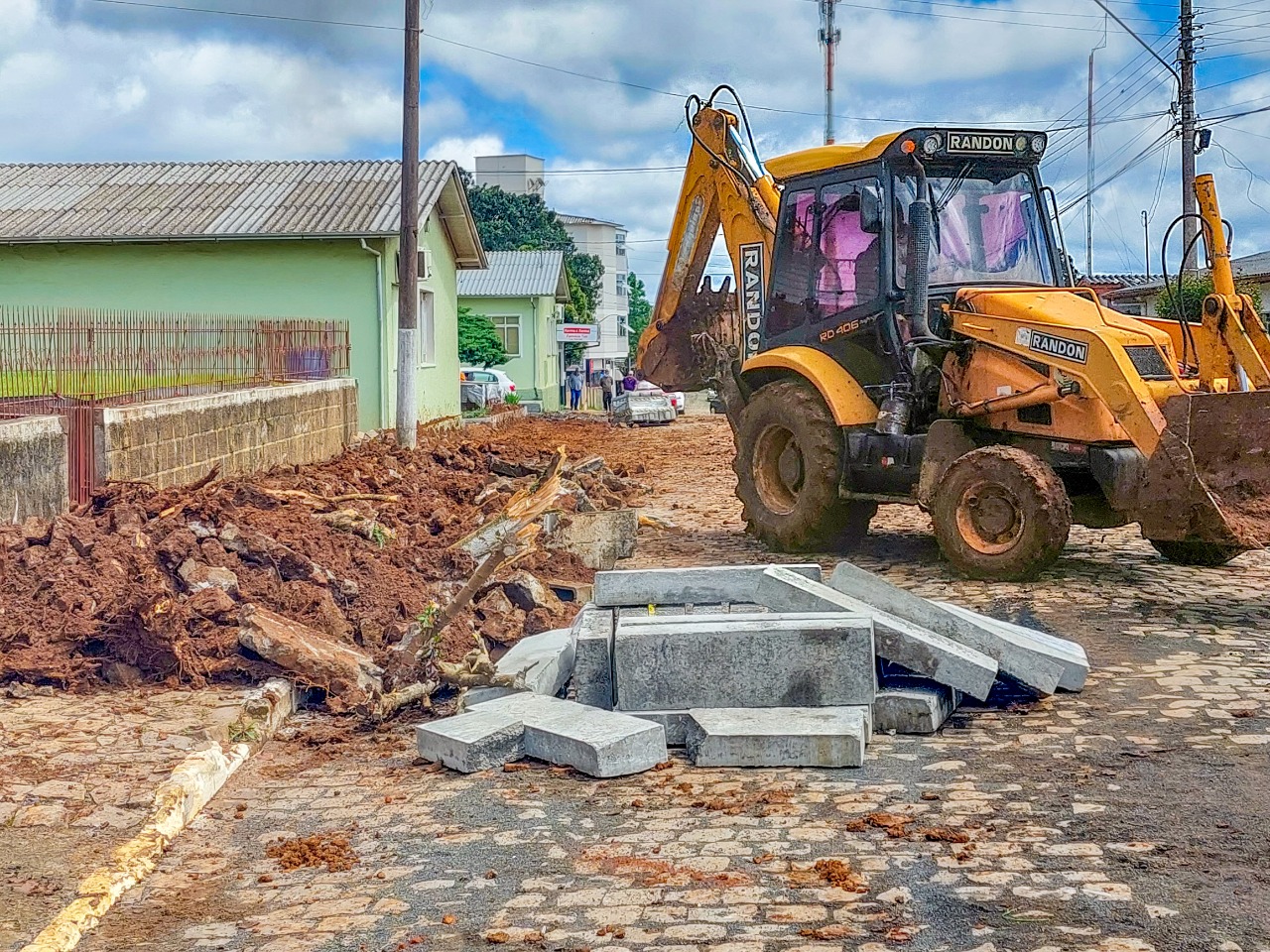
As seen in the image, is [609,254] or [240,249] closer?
[240,249]

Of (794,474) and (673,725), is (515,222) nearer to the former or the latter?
(794,474)

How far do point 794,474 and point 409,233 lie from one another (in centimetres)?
917

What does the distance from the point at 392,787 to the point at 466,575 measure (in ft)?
13.9

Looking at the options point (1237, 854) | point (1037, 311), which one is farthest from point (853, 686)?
point (1037, 311)

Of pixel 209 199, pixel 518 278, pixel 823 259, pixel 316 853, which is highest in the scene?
pixel 518 278

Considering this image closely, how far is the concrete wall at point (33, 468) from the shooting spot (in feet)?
28.4

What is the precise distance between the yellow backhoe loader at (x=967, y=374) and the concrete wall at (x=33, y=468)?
18.0 feet

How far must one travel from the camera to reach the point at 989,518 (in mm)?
9891

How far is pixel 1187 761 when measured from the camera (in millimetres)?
6000

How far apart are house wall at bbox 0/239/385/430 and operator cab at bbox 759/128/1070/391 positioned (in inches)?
478

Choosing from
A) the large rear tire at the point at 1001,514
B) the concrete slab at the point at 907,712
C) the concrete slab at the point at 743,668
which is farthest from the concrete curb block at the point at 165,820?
the large rear tire at the point at 1001,514

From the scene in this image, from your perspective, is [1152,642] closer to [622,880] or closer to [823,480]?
[823,480]

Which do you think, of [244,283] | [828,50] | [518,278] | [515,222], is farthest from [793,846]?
[515,222]

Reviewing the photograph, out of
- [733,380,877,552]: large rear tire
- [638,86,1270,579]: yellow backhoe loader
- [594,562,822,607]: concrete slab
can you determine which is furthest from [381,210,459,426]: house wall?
[594,562,822,607]: concrete slab
